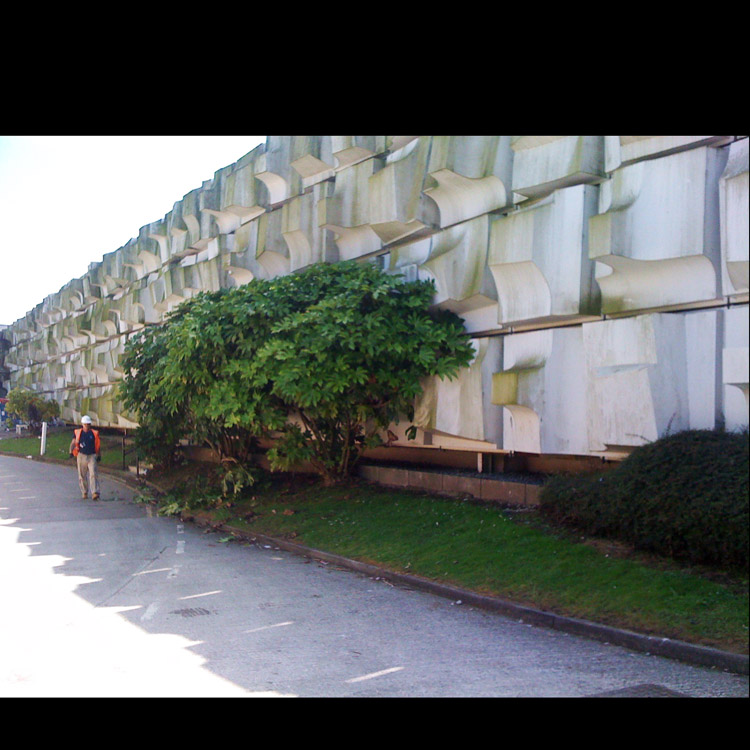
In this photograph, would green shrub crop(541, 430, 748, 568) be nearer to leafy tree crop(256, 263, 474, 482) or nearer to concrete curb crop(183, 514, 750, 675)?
concrete curb crop(183, 514, 750, 675)

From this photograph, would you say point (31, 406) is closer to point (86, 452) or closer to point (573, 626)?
point (86, 452)

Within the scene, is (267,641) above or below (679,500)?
below

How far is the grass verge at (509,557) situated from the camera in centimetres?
677

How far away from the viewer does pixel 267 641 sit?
7.04 m

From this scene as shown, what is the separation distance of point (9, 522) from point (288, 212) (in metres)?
8.69

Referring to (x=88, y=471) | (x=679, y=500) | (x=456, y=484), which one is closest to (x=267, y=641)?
(x=679, y=500)

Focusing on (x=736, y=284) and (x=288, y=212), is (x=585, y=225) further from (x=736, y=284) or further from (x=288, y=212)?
(x=288, y=212)

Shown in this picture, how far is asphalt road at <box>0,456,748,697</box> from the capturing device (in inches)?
Answer: 224

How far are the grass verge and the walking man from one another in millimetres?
4428

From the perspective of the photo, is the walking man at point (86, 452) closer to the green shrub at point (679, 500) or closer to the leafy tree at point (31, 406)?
the green shrub at point (679, 500)

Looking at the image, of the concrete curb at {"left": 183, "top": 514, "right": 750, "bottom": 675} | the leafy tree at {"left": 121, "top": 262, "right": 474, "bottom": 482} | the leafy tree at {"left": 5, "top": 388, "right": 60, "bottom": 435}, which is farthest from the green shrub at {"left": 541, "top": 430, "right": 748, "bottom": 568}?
the leafy tree at {"left": 5, "top": 388, "right": 60, "bottom": 435}

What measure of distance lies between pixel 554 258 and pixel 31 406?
38562 mm

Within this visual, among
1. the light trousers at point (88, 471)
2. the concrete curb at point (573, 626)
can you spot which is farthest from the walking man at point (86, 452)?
the concrete curb at point (573, 626)
